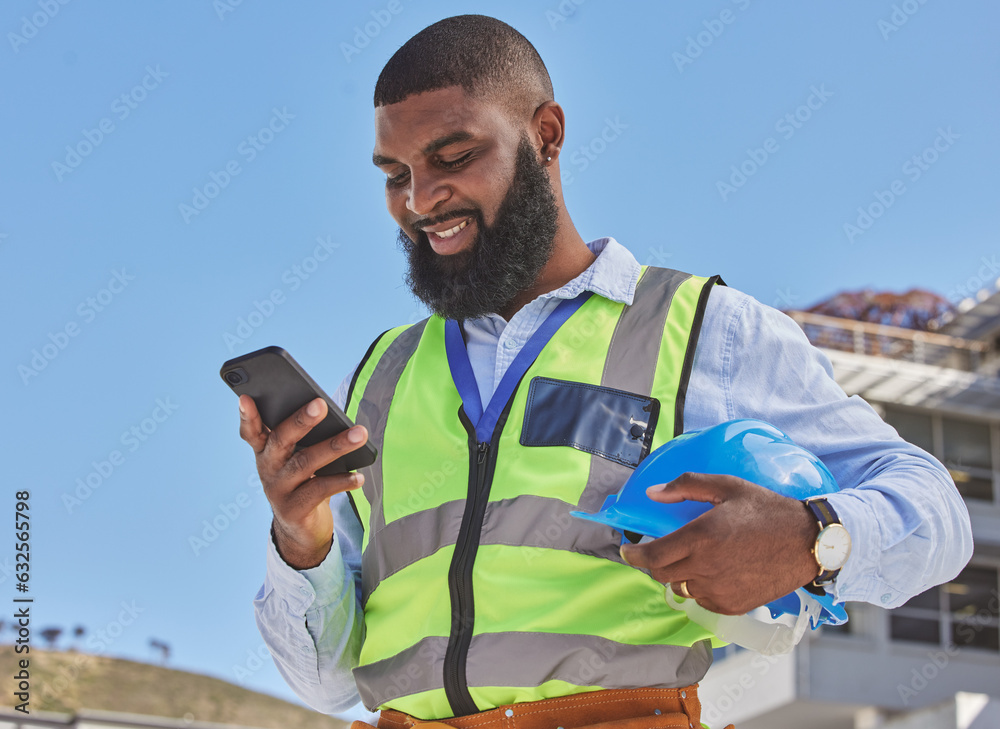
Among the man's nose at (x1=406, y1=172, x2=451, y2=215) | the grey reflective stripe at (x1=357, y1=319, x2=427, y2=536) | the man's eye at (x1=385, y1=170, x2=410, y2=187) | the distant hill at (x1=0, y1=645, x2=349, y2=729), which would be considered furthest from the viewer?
the distant hill at (x1=0, y1=645, x2=349, y2=729)

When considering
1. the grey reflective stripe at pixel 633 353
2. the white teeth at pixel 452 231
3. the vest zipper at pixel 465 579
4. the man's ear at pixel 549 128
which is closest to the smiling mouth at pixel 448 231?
the white teeth at pixel 452 231

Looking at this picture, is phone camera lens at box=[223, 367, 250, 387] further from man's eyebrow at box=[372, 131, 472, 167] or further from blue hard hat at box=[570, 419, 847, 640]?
man's eyebrow at box=[372, 131, 472, 167]

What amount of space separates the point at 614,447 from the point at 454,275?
0.69 m

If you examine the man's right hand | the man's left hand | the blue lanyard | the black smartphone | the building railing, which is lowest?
the man's left hand

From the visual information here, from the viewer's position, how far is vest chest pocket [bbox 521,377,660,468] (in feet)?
7.62

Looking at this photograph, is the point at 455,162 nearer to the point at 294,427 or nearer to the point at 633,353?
the point at 633,353

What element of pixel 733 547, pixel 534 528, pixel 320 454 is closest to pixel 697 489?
pixel 733 547

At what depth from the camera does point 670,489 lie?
1.84 meters

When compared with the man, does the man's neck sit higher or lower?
higher

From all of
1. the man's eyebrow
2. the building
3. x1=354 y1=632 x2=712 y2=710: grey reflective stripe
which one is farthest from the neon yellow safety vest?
the building

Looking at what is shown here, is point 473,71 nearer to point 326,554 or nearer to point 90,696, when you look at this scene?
point 326,554

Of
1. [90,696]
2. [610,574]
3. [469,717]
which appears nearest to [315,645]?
[469,717]

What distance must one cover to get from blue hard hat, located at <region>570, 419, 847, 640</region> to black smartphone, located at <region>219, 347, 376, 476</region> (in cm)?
52

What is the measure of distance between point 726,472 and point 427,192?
1.09 m
